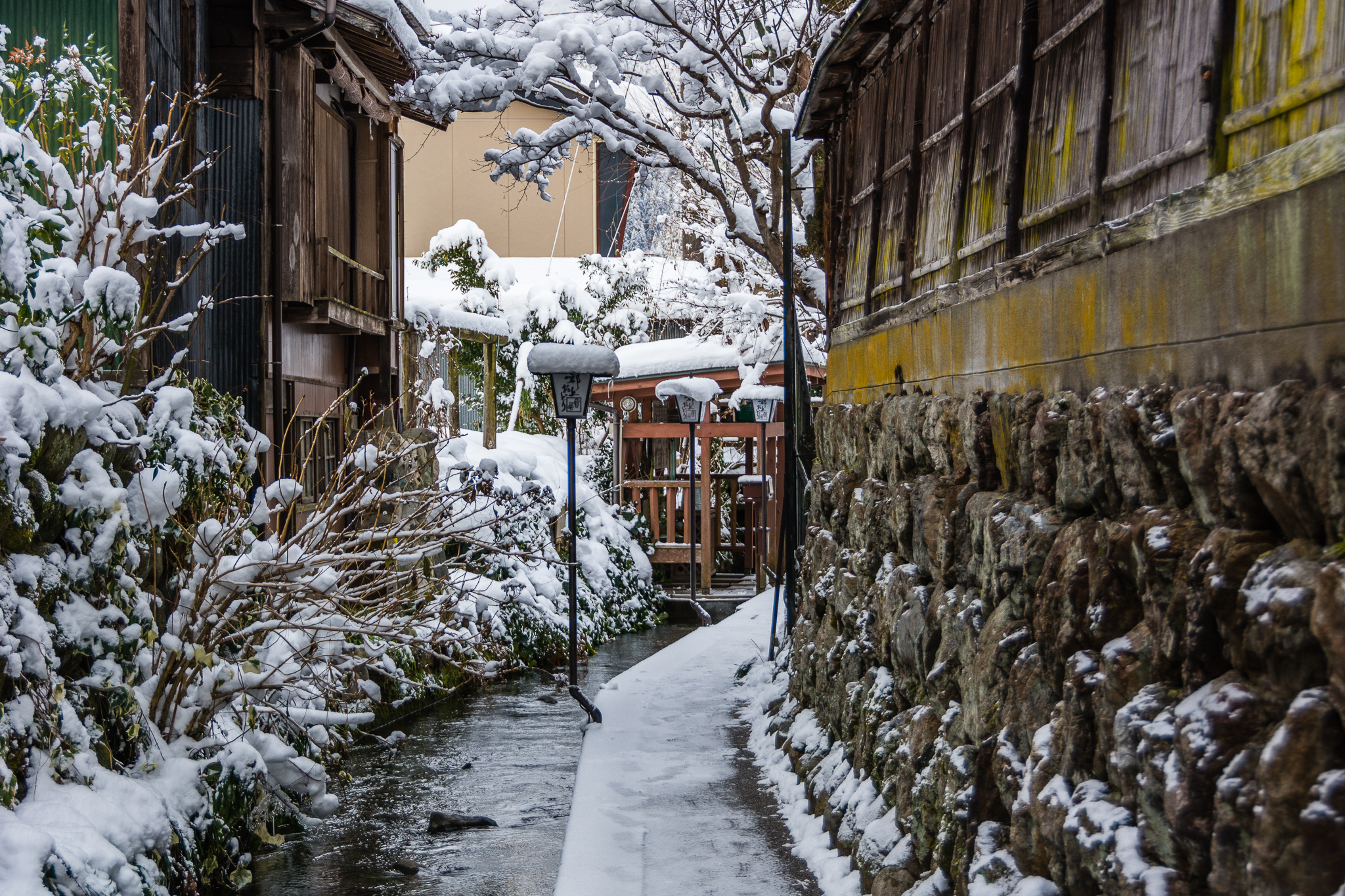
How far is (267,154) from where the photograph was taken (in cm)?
1105

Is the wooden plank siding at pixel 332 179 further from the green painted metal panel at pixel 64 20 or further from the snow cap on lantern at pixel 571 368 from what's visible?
the green painted metal panel at pixel 64 20

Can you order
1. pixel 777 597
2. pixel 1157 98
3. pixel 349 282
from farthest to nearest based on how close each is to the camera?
pixel 349 282, pixel 777 597, pixel 1157 98

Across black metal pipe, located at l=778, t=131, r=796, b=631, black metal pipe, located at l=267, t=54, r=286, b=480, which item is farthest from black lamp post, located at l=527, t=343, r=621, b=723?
black metal pipe, located at l=267, t=54, r=286, b=480

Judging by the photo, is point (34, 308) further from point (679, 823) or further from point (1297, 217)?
point (1297, 217)

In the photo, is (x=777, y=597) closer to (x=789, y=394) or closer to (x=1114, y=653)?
(x=789, y=394)

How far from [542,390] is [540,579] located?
9352 millimetres

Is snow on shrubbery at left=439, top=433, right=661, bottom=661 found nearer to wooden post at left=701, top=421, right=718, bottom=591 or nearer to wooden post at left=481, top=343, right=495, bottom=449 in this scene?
wooden post at left=481, top=343, right=495, bottom=449

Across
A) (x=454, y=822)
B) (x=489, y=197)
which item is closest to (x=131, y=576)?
(x=454, y=822)

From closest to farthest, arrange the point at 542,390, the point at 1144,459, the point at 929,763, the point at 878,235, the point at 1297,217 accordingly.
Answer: the point at 1297,217
the point at 1144,459
the point at 929,763
the point at 878,235
the point at 542,390

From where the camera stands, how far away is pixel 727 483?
22281mm

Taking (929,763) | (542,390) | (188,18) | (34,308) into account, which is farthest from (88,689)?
(542,390)

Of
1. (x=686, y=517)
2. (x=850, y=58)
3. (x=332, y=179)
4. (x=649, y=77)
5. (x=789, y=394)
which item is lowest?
(x=686, y=517)

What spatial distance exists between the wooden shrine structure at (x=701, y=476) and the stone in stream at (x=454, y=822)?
10512mm

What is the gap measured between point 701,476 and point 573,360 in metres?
8.24
